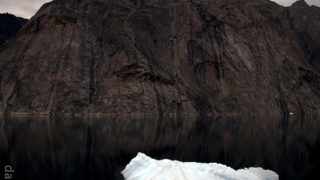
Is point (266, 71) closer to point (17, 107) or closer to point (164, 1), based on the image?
point (164, 1)

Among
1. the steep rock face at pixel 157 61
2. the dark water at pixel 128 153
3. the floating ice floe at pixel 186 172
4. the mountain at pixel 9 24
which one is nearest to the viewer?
the floating ice floe at pixel 186 172

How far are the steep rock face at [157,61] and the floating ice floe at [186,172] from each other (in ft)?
163

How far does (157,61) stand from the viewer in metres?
81.0

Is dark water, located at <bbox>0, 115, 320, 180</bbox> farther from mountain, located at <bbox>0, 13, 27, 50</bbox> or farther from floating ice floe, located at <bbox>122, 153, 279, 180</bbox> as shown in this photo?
mountain, located at <bbox>0, 13, 27, 50</bbox>

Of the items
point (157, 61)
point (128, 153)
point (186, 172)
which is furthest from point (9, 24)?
point (186, 172)

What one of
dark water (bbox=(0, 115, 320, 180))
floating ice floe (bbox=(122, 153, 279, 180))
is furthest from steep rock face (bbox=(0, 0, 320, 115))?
floating ice floe (bbox=(122, 153, 279, 180))

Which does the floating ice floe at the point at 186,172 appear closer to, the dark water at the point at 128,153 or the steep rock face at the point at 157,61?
the dark water at the point at 128,153

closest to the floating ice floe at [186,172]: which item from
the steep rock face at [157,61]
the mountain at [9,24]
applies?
the steep rock face at [157,61]

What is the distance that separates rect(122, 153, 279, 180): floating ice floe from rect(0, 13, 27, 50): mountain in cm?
9569

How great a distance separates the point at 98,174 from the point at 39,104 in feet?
167

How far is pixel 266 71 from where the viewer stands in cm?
9306

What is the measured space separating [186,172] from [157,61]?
67391 millimetres

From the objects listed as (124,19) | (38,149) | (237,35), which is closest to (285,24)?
(237,35)

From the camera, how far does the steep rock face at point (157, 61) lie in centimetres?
6800
